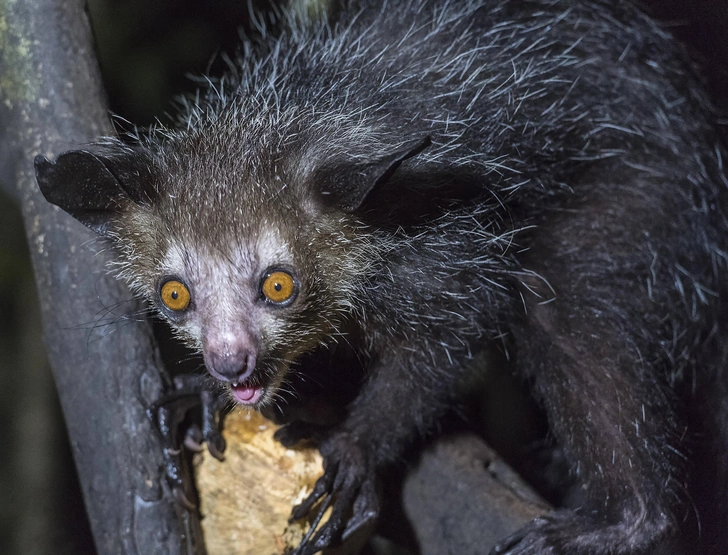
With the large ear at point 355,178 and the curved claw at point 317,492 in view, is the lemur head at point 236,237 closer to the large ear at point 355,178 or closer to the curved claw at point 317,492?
the large ear at point 355,178

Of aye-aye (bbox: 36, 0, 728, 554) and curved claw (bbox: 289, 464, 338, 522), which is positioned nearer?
aye-aye (bbox: 36, 0, 728, 554)

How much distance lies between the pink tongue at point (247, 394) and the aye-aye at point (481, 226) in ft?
0.03

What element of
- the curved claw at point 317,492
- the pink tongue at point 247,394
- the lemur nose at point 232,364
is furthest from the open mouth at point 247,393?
the curved claw at point 317,492

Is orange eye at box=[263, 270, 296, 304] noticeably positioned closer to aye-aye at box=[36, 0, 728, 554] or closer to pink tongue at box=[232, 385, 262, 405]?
aye-aye at box=[36, 0, 728, 554]

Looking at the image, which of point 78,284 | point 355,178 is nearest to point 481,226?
point 355,178

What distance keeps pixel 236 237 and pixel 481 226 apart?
3.07 ft

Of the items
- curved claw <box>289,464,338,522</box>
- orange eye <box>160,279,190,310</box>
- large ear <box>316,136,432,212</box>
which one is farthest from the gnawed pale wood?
large ear <box>316,136,432,212</box>

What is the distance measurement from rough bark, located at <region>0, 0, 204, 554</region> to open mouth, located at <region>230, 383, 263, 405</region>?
0.46 metres

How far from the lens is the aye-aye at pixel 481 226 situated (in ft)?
8.17

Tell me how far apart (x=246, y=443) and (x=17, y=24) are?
1.76m

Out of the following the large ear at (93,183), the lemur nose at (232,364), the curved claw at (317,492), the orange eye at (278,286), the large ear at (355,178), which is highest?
the large ear at (93,183)

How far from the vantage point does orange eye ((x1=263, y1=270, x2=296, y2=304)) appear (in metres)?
2.31

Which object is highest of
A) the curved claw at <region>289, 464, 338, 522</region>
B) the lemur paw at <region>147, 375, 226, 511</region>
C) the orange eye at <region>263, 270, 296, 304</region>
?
the orange eye at <region>263, 270, 296, 304</region>

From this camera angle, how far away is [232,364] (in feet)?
7.22
